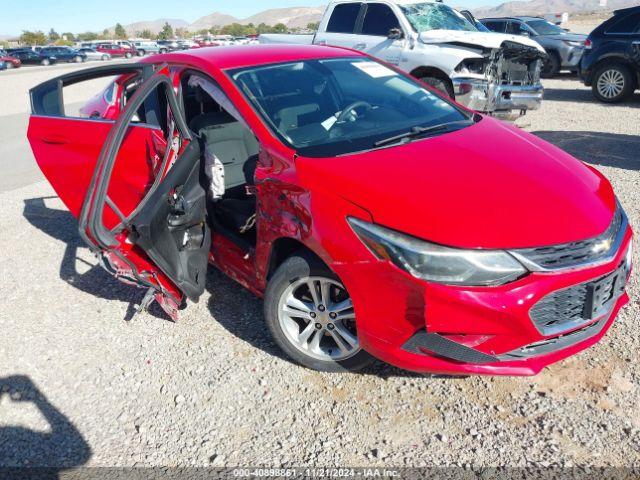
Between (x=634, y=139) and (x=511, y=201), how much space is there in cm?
673

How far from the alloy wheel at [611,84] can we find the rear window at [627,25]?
30.1 inches

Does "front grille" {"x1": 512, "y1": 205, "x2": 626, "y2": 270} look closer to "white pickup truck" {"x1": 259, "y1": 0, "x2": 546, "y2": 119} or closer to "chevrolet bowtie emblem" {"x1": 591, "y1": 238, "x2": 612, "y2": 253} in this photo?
"chevrolet bowtie emblem" {"x1": 591, "y1": 238, "x2": 612, "y2": 253}

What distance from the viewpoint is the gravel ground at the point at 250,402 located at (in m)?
2.51

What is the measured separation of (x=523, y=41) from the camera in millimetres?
8375

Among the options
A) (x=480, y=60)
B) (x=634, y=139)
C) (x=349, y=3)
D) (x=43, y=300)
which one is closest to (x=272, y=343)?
(x=43, y=300)

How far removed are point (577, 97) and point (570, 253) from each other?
1146 centimetres

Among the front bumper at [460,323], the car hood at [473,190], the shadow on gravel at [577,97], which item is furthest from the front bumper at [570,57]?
the front bumper at [460,323]

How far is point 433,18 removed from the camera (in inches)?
357

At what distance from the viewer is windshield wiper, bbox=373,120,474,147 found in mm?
3010

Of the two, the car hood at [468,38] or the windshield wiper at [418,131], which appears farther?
the car hood at [468,38]

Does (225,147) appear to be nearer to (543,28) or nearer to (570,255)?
(570,255)

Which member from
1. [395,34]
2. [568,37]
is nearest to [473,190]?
[395,34]

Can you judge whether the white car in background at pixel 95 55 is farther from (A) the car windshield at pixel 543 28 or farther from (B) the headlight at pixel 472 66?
(B) the headlight at pixel 472 66

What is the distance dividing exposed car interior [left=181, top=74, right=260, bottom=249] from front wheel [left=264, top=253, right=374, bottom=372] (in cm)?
79
